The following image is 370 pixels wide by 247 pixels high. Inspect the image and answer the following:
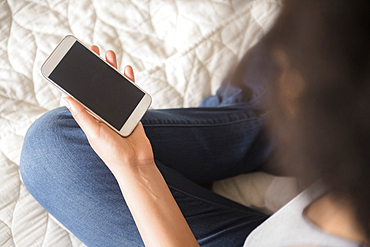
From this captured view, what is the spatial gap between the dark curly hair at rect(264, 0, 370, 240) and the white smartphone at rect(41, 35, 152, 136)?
0.88 feet

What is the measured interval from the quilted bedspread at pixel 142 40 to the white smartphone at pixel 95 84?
9.0 inches

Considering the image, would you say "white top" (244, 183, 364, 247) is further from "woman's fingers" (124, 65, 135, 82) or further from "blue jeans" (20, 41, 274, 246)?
"woman's fingers" (124, 65, 135, 82)

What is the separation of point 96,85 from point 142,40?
1.06 feet

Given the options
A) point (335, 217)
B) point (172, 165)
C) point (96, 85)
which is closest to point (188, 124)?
point (172, 165)

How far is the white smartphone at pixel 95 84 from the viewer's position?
18.6 inches

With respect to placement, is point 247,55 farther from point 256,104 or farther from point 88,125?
point 88,125

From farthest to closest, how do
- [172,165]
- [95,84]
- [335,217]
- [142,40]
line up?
[142,40] → [172,165] → [95,84] → [335,217]

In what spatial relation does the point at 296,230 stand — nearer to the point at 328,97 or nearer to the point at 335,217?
the point at 335,217

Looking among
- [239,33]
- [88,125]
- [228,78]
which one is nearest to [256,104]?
[228,78]

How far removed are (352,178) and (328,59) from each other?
0.19 m

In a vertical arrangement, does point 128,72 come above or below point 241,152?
above

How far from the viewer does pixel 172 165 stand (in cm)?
60

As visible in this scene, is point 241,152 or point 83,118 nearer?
point 83,118

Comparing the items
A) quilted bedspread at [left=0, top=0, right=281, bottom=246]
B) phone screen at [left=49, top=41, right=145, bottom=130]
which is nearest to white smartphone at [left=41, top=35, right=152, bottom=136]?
phone screen at [left=49, top=41, right=145, bottom=130]
